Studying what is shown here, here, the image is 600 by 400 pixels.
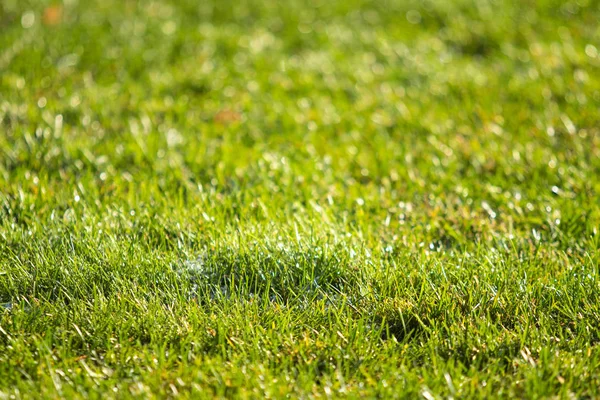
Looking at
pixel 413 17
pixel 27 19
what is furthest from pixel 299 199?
pixel 27 19

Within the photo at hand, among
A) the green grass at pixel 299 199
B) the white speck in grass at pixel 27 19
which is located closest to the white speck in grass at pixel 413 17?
the green grass at pixel 299 199

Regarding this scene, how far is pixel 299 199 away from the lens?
125 inches

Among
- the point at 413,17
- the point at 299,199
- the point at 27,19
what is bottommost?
the point at 299,199

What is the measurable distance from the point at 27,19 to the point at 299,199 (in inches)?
120

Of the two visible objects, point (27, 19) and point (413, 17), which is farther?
point (413, 17)

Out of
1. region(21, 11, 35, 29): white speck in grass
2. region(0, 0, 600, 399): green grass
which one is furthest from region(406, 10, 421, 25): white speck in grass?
region(21, 11, 35, 29): white speck in grass

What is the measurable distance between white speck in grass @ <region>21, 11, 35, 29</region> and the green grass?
0.02 metres

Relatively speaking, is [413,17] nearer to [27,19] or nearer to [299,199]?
[299,199]

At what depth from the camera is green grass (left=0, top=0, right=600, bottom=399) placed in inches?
85.9

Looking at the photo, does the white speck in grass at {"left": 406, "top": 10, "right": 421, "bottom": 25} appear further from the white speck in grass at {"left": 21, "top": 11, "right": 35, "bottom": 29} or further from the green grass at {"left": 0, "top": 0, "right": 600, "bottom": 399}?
the white speck in grass at {"left": 21, "top": 11, "right": 35, "bottom": 29}

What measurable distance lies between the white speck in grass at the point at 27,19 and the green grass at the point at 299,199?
0.8 inches

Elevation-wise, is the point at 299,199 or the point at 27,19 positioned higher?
the point at 27,19

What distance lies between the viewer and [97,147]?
3.63 meters

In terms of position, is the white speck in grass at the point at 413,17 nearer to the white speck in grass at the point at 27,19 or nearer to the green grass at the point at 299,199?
the green grass at the point at 299,199
